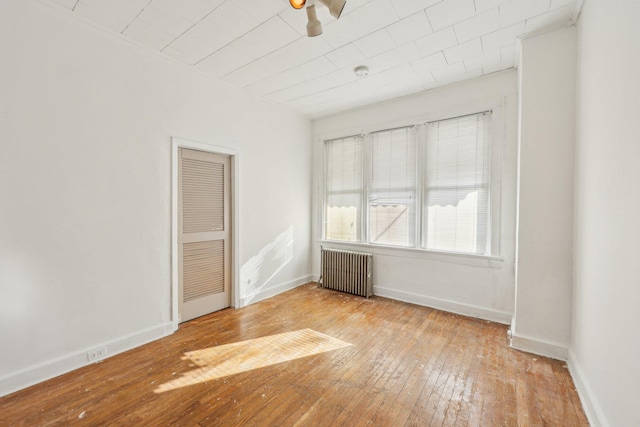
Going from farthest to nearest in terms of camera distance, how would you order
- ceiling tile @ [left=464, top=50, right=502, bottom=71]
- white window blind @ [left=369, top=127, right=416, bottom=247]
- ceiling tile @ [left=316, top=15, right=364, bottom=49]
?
white window blind @ [left=369, top=127, right=416, bottom=247] < ceiling tile @ [left=464, top=50, right=502, bottom=71] < ceiling tile @ [left=316, top=15, right=364, bottom=49]

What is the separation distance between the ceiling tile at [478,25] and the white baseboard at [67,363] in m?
4.34

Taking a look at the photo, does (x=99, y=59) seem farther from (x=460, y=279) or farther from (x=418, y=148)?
(x=460, y=279)

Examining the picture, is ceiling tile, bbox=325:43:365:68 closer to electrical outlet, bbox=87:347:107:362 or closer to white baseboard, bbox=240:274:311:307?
white baseboard, bbox=240:274:311:307

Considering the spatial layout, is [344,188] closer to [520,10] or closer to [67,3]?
[520,10]

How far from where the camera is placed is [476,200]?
349 cm

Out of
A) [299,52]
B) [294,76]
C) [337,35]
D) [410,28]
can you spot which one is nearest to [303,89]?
[294,76]

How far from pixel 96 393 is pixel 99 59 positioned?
2.91 metres

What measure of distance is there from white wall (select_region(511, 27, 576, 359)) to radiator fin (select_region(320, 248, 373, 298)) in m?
1.99

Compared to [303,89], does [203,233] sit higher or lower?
lower

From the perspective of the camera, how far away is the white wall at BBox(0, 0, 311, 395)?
208cm

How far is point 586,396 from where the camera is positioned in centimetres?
189

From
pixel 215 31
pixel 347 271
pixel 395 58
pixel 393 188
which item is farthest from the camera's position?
pixel 347 271

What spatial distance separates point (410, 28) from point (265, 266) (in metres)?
3.55

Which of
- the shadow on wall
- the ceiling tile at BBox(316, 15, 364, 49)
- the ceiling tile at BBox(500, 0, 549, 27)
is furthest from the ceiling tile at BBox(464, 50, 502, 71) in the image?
the shadow on wall
